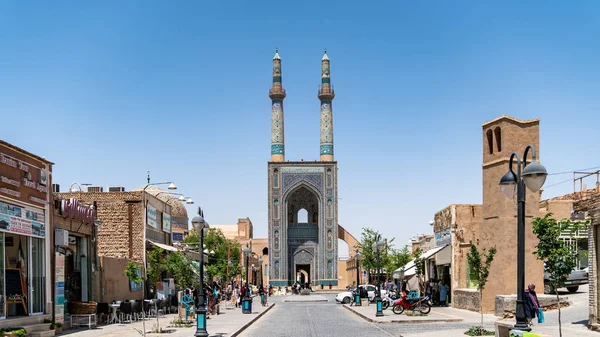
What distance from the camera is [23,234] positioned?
20.2 meters

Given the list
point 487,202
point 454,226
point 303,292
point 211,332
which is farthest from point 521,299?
point 303,292

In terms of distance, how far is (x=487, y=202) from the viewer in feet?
92.1

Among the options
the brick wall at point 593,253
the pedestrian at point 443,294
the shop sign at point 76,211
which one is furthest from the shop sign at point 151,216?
the brick wall at point 593,253

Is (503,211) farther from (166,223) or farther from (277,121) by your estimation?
(277,121)

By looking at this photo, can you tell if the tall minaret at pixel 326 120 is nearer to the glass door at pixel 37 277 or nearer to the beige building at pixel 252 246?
the beige building at pixel 252 246

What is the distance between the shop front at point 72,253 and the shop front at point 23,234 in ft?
2.42

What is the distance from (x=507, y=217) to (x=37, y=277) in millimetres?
14904

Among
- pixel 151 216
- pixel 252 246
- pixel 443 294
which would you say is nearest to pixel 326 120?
pixel 252 246

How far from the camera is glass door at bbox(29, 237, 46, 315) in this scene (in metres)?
20.7

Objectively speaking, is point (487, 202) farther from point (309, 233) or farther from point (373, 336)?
point (309, 233)

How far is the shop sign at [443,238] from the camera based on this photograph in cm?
3575

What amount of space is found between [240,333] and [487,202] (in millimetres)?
10900

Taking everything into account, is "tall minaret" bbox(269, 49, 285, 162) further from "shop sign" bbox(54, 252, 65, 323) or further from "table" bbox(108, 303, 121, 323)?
"shop sign" bbox(54, 252, 65, 323)

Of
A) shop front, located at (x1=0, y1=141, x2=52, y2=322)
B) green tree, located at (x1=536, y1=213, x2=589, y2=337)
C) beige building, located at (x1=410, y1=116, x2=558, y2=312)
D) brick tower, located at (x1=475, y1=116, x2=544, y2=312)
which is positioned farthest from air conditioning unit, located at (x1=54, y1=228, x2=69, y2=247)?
brick tower, located at (x1=475, y1=116, x2=544, y2=312)
